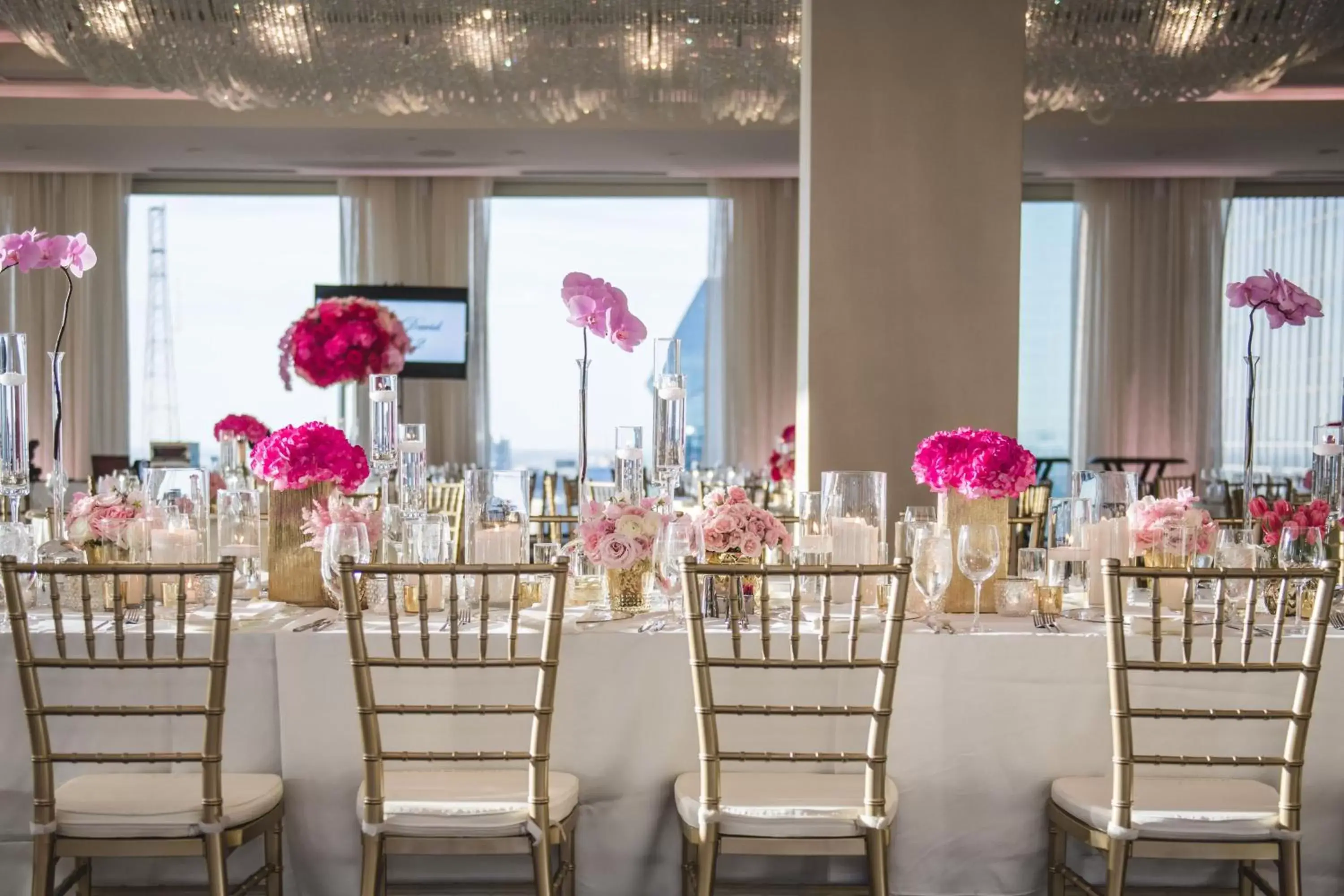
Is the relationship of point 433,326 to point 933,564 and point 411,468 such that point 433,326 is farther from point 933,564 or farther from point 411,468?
point 933,564

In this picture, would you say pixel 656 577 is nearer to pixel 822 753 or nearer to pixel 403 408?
pixel 822 753

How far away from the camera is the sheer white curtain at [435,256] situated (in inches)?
434

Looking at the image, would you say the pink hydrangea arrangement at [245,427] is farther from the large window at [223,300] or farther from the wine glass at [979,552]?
the large window at [223,300]

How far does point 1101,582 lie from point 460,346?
834cm

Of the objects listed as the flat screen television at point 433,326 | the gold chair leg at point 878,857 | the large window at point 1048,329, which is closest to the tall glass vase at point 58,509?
the gold chair leg at point 878,857

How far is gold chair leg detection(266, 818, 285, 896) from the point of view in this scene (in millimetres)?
2631

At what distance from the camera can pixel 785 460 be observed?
6.87 meters

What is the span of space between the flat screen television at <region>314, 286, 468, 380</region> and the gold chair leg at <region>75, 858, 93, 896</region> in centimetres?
829

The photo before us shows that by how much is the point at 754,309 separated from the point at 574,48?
5351 millimetres

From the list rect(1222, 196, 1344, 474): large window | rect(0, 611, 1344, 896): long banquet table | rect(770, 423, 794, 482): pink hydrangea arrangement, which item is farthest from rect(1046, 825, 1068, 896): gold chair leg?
rect(1222, 196, 1344, 474): large window

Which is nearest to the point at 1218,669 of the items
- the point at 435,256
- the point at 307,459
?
the point at 307,459

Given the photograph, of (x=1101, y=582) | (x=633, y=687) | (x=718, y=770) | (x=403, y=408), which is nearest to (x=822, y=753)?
(x=718, y=770)

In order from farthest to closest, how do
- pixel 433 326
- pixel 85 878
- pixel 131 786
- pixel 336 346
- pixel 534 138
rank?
pixel 433 326
pixel 534 138
pixel 336 346
pixel 85 878
pixel 131 786

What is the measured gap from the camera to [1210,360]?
37.1ft
